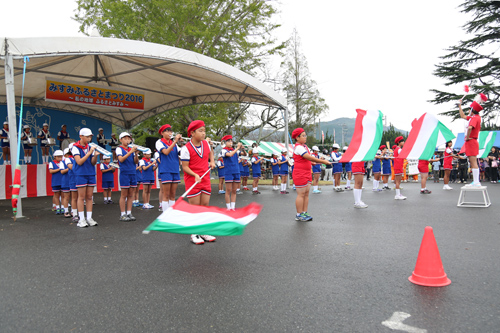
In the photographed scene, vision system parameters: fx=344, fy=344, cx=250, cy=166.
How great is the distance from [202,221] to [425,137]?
7261 mm

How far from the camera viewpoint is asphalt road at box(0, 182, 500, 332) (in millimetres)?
2961

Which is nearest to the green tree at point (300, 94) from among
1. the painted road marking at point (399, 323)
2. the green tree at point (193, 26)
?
the green tree at point (193, 26)

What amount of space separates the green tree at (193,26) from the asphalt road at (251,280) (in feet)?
52.7

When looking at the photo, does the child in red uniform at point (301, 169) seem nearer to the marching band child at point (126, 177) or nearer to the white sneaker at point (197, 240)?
the white sneaker at point (197, 240)

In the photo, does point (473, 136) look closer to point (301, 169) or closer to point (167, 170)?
point (301, 169)

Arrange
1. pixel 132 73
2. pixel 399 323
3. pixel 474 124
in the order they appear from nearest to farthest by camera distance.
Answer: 1. pixel 399 323
2. pixel 474 124
3. pixel 132 73

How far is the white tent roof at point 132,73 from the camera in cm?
976

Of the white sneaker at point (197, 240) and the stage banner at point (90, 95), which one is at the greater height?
the stage banner at point (90, 95)

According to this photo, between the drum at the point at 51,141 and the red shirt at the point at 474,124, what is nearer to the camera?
the red shirt at the point at 474,124

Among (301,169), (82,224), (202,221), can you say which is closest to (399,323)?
(202,221)

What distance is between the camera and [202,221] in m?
4.60

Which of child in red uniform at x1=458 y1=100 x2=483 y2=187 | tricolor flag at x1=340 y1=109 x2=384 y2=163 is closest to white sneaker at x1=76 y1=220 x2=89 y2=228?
tricolor flag at x1=340 y1=109 x2=384 y2=163

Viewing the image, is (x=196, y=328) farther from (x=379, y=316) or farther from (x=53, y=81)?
(x=53, y=81)

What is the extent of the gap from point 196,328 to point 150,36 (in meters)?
20.3
